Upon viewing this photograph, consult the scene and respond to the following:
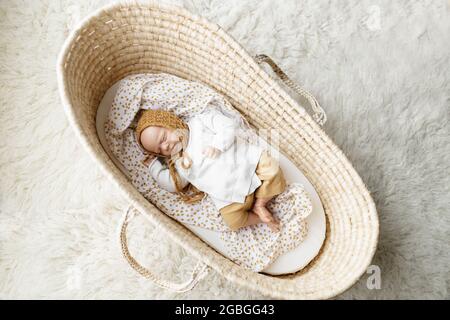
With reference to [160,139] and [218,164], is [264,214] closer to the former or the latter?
[218,164]

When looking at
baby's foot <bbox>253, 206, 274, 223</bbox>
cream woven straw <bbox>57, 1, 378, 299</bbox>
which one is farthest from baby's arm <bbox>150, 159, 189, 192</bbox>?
baby's foot <bbox>253, 206, 274, 223</bbox>

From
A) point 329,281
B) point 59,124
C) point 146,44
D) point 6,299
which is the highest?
point 146,44

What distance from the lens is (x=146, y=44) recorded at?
3.87ft

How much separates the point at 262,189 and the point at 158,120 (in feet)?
1.09

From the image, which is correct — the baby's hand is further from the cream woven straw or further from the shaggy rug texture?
the shaggy rug texture

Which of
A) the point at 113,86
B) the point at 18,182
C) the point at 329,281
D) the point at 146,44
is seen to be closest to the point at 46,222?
the point at 18,182

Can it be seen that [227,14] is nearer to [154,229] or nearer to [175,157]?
[175,157]

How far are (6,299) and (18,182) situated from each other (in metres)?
0.34

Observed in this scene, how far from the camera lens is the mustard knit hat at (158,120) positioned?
1099 mm

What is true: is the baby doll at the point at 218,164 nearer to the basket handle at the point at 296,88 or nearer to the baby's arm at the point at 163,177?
the baby's arm at the point at 163,177

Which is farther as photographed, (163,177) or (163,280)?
(163,177)

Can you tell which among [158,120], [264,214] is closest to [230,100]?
[158,120]

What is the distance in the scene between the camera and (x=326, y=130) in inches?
52.2

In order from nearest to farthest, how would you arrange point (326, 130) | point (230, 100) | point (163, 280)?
point (163, 280)
point (230, 100)
point (326, 130)
